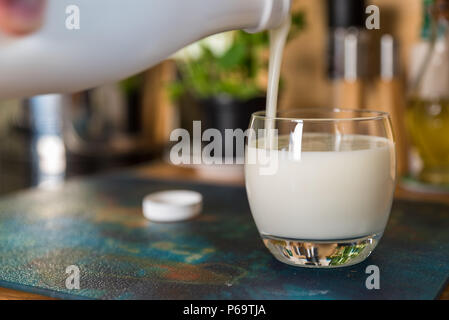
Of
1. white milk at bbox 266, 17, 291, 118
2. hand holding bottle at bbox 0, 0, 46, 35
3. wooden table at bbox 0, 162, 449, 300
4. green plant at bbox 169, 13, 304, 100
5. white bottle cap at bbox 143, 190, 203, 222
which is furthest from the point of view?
green plant at bbox 169, 13, 304, 100

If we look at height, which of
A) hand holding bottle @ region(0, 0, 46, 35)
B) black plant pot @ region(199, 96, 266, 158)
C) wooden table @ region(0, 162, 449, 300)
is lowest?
wooden table @ region(0, 162, 449, 300)

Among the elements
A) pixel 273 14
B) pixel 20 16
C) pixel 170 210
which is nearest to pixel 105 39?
pixel 20 16

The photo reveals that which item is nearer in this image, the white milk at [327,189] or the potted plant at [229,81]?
the white milk at [327,189]

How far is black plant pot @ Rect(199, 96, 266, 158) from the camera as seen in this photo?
1074mm

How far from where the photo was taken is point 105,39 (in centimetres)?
54

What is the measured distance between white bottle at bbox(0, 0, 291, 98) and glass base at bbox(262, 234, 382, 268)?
0.72 feet

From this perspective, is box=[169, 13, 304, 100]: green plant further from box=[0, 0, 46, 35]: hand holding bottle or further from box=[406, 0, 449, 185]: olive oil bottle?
box=[0, 0, 46, 35]: hand holding bottle

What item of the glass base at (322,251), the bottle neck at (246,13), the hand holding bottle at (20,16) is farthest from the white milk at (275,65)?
the hand holding bottle at (20,16)

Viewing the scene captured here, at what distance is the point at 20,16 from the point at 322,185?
0.99 ft

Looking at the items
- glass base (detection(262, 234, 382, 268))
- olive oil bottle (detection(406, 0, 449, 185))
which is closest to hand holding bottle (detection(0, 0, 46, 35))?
glass base (detection(262, 234, 382, 268))

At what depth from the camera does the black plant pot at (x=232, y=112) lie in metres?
1.07

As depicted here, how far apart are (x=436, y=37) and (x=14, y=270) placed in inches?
29.4

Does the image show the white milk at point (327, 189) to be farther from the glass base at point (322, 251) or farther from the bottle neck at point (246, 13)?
the bottle neck at point (246, 13)

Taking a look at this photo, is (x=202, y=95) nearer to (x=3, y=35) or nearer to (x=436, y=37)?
(x=436, y=37)
